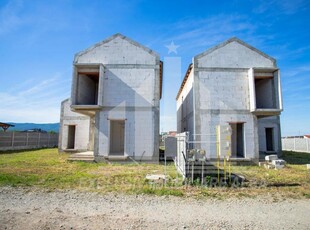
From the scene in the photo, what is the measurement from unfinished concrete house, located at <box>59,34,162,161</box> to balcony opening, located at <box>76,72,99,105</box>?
65 millimetres

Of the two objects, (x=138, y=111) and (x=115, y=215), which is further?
(x=138, y=111)

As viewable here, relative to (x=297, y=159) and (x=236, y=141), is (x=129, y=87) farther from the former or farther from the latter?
(x=297, y=159)

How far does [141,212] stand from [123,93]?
368 inches

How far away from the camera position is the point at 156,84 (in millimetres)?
12844

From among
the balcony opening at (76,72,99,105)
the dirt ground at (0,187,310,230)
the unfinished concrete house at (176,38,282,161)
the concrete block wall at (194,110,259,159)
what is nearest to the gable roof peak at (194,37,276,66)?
the unfinished concrete house at (176,38,282,161)

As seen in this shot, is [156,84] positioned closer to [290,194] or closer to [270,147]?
[290,194]

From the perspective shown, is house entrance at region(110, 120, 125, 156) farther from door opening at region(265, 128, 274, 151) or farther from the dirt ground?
door opening at region(265, 128, 274, 151)

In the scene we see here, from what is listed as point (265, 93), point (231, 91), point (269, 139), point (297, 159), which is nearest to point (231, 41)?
point (231, 91)

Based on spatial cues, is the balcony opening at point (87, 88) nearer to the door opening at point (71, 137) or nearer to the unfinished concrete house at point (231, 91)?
the door opening at point (71, 137)

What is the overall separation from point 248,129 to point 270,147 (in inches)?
228

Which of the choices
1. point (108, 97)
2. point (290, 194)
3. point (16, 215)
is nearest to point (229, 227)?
point (290, 194)

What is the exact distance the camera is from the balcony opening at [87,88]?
512 inches

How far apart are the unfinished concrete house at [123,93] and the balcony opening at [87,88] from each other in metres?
0.07

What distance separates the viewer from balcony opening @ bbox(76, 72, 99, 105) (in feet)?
42.7
